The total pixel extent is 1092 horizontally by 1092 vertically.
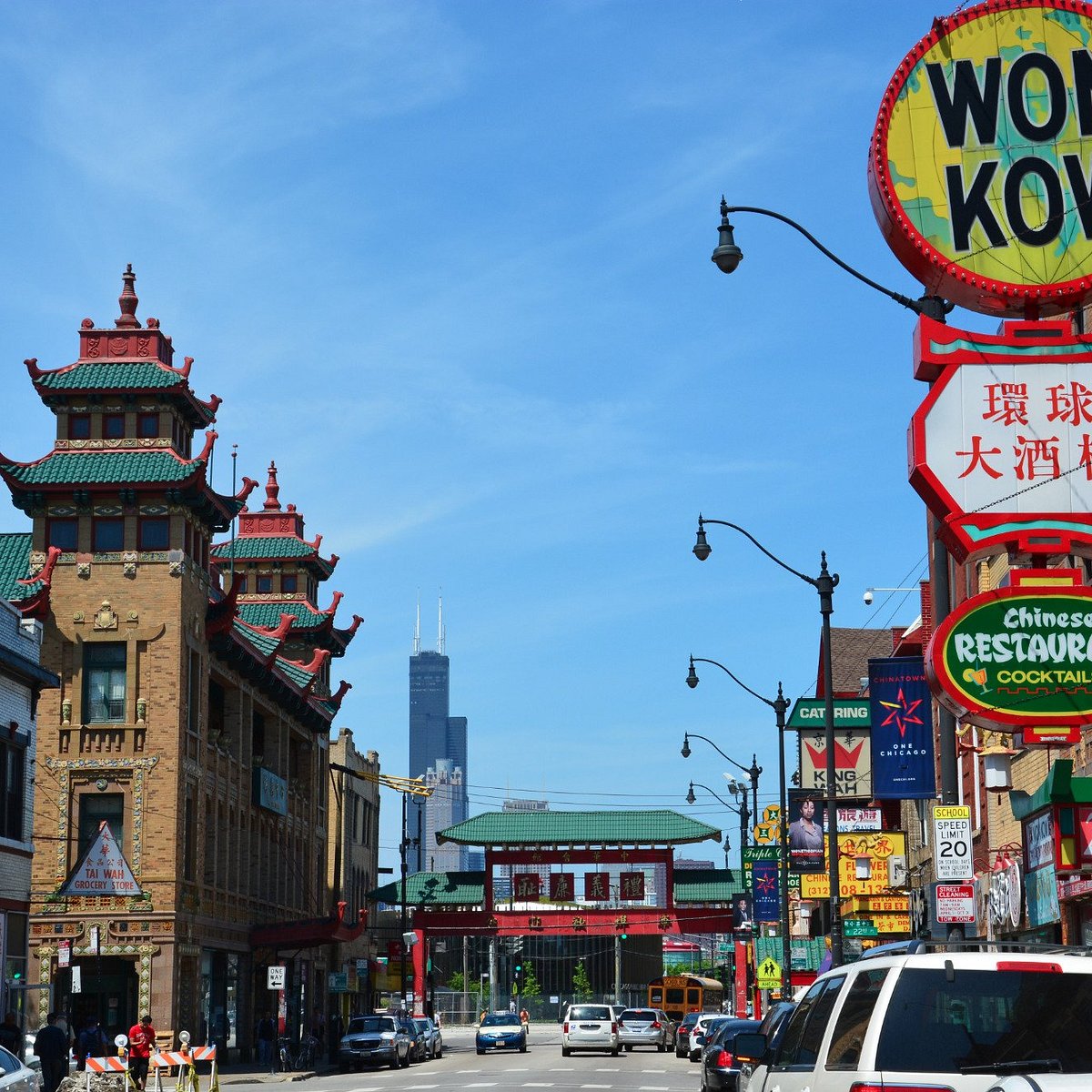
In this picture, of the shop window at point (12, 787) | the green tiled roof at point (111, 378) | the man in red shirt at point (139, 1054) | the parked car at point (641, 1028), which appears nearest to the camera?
the man in red shirt at point (139, 1054)

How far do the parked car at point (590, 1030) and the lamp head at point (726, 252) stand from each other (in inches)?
1690

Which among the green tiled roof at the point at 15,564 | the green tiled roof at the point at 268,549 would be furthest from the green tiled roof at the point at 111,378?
the green tiled roof at the point at 268,549

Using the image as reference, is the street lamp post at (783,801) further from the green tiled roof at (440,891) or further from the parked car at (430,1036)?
the green tiled roof at (440,891)

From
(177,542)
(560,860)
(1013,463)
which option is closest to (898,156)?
(1013,463)

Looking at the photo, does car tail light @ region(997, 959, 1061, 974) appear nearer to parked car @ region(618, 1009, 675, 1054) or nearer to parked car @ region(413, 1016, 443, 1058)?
parked car @ region(413, 1016, 443, 1058)

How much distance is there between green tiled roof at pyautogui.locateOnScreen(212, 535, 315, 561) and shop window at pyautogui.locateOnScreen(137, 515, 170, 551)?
23730 mm

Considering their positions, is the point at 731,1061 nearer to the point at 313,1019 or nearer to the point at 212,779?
the point at 212,779

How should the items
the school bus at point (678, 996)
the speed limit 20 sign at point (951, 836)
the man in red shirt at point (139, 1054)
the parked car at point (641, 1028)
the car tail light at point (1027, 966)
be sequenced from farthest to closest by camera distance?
the school bus at point (678, 996) → the parked car at point (641, 1028) → the man in red shirt at point (139, 1054) → the speed limit 20 sign at point (951, 836) → the car tail light at point (1027, 966)

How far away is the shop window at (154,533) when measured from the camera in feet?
165

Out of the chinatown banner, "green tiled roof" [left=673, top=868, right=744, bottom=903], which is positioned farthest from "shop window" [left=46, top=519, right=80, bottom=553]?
"green tiled roof" [left=673, top=868, right=744, bottom=903]

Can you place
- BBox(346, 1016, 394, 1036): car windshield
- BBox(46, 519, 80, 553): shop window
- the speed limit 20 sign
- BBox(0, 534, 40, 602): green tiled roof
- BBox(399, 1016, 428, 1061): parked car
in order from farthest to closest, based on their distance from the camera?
1. BBox(399, 1016, 428, 1061): parked car
2. BBox(346, 1016, 394, 1036): car windshield
3. BBox(46, 519, 80, 553): shop window
4. BBox(0, 534, 40, 602): green tiled roof
5. the speed limit 20 sign

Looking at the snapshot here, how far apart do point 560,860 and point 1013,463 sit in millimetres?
72582

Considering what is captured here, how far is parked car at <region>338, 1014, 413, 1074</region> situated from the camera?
52500mm

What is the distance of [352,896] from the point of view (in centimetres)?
9156
